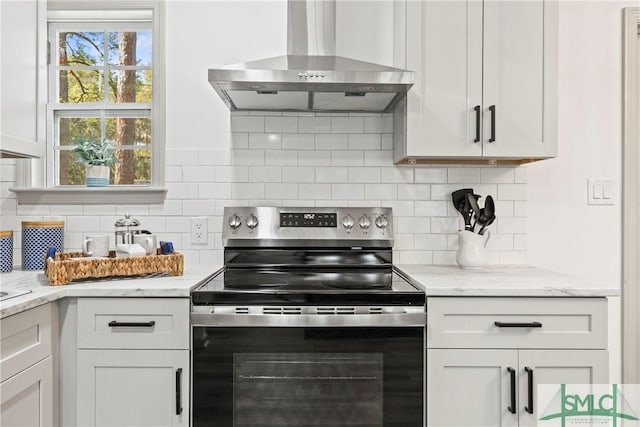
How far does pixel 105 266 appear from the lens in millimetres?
1811

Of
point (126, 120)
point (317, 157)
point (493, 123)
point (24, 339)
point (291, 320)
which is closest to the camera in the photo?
point (24, 339)

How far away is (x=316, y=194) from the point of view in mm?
2361

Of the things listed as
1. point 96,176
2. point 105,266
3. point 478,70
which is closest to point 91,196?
point 96,176

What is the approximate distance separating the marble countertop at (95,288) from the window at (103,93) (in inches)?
30.3

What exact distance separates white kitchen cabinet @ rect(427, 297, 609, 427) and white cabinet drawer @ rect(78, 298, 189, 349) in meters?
0.88

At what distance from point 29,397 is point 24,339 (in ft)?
0.63

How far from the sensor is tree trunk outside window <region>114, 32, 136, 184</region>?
2.49 meters

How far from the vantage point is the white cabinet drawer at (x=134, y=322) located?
1.66 metres

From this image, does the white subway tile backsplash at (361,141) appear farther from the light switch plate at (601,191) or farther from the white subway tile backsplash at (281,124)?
the light switch plate at (601,191)

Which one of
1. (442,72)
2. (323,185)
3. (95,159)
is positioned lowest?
(323,185)

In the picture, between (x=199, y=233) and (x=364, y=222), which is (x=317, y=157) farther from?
(x=199, y=233)

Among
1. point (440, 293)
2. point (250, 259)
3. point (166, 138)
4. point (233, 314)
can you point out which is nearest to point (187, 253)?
point (250, 259)

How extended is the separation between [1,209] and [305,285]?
162cm

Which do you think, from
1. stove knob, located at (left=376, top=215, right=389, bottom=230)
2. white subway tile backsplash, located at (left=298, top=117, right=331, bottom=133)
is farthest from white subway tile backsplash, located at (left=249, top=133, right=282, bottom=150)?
stove knob, located at (left=376, top=215, right=389, bottom=230)
